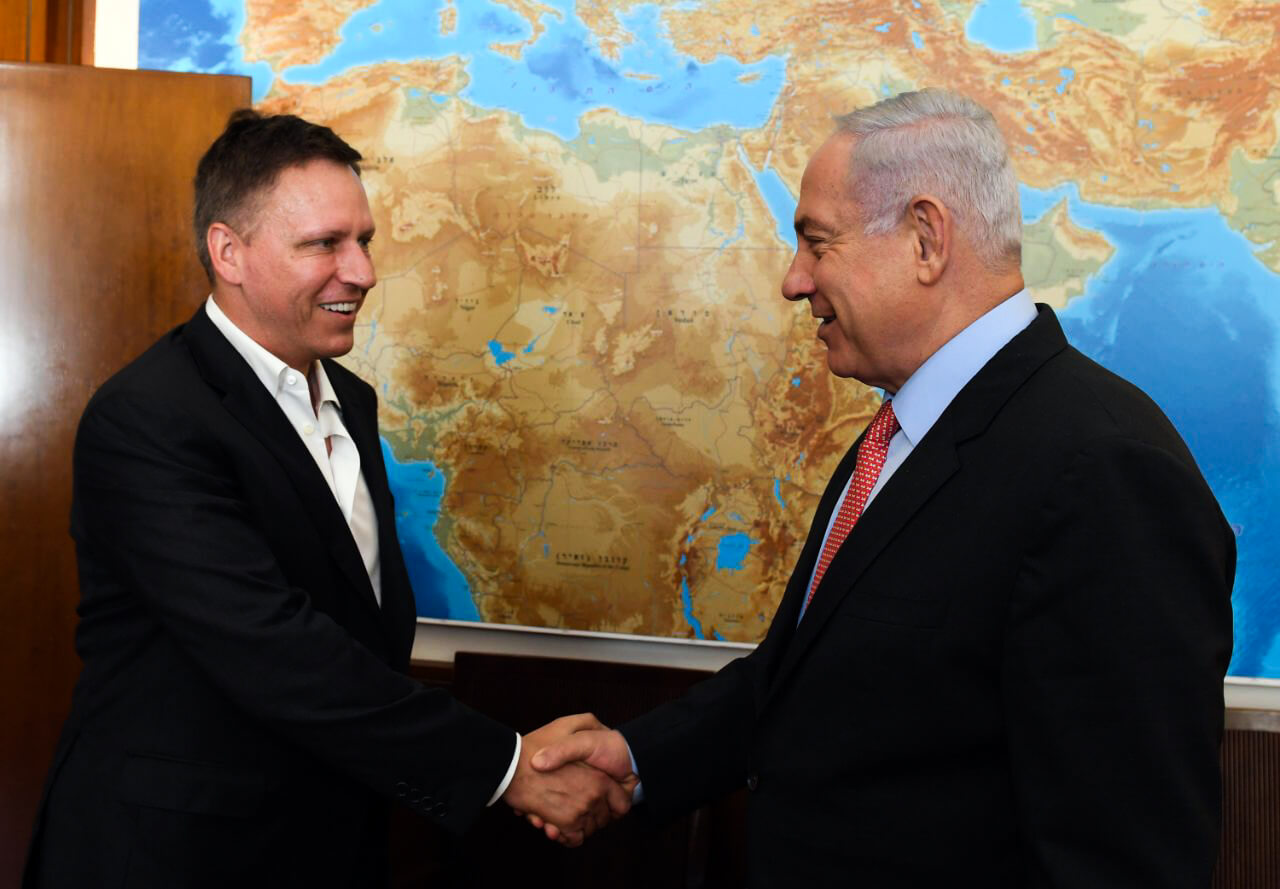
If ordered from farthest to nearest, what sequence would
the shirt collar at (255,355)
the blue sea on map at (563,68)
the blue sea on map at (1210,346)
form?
the blue sea on map at (563,68) < the blue sea on map at (1210,346) < the shirt collar at (255,355)

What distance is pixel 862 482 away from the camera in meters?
1.59

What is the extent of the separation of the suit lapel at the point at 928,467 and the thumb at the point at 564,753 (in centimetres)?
73

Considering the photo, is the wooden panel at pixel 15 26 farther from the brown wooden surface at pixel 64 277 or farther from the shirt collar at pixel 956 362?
the shirt collar at pixel 956 362

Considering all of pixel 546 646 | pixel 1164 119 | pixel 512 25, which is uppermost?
pixel 512 25

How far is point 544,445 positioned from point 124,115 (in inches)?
53.2

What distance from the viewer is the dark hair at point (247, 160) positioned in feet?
6.48

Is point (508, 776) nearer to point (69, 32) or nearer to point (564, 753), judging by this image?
point (564, 753)

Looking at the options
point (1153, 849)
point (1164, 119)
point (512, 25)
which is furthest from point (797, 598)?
point (512, 25)

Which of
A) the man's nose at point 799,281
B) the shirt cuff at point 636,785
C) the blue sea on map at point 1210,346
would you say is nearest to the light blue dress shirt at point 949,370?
the man's nose at point 799,281

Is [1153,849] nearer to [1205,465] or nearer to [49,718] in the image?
[1205,465]

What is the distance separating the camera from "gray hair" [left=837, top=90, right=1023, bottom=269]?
4.80ft

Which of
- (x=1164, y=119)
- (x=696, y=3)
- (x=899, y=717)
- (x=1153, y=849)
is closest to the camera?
(x=1153, y=849)

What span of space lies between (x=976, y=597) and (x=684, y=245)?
169 centimetres

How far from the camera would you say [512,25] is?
2.86 metres
